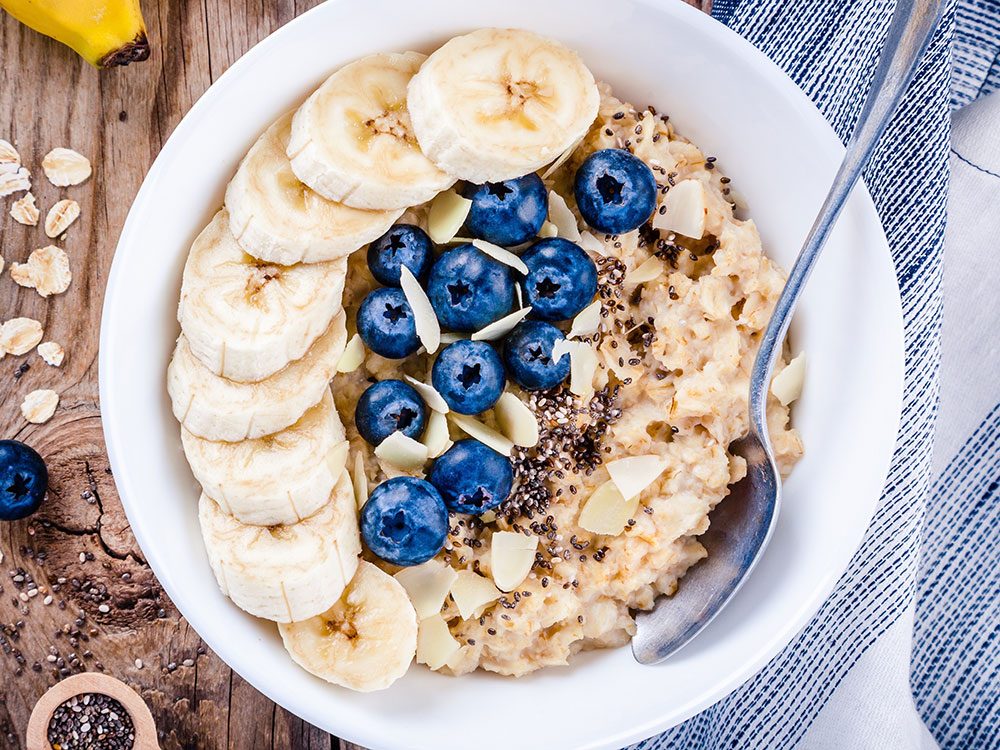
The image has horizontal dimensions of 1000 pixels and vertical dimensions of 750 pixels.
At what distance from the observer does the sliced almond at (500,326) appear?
61.4 inches

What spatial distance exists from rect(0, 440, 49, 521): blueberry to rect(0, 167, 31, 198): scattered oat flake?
45cm

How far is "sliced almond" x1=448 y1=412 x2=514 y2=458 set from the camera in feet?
5.16

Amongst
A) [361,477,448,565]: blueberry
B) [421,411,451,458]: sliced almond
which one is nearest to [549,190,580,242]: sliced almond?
[421,411,451,458]: sliced almond

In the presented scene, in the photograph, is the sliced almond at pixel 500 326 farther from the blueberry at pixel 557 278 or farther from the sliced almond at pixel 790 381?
the sliced almond at pixel 790 381

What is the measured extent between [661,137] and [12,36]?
1.15 m

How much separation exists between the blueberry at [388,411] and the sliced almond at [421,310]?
77mm

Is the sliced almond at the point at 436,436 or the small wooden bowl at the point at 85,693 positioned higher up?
the sliced almond at the point at 436,436

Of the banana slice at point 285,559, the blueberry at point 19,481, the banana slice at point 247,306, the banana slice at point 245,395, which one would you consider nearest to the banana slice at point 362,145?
the banana slice at point 247,306

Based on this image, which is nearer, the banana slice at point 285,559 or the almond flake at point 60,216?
the banana slice at point 285,559

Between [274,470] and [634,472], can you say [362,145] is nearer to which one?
[274,470]

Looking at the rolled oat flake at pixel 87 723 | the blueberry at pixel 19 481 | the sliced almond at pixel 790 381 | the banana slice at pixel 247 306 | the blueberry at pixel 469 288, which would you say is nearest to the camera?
the banana slice at pixel 247 306

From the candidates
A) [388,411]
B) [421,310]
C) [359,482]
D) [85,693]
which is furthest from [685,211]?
[85,693]

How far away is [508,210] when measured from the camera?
1.54 meters

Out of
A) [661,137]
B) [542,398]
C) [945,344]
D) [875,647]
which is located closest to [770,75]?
[661,137]
